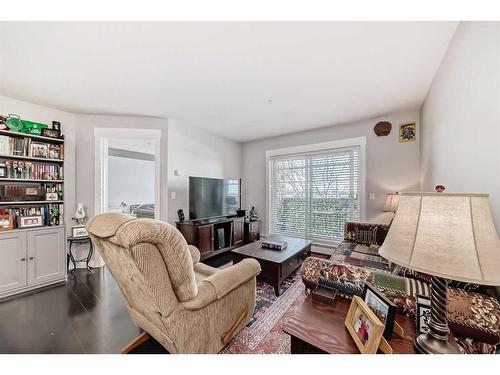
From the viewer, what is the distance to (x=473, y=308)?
0.83 metres

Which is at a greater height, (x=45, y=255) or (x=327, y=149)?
(x=327, y=149)

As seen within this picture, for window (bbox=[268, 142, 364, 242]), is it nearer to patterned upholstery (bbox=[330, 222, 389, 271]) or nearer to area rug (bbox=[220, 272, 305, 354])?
patterned upholstery (bbox=[330, 222, 389, 271])

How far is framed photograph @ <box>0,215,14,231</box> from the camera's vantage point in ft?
7.83

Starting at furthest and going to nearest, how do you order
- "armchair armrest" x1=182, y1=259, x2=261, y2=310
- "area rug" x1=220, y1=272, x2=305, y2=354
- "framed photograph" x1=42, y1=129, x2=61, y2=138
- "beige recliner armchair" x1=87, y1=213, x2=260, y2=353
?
1. "framed photograph" x1=42, y1=129, x2=61, y2=138
2. "area rug" x1=220, y1=272, x2=305, y2=354
3. "armchair armrest" x1=182, y1=259, x2=261, y2=310
4. "beige recliner armchair" x1=87, y1=213, x2=260, y2=353

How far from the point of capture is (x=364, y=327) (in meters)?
0.81

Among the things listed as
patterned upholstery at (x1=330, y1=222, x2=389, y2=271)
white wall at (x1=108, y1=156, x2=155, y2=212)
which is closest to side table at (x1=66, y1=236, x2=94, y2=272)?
white wall at (x1=108, y1=156, x2=155, y2=212)

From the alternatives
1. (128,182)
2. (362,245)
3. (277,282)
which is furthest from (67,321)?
(128,182)

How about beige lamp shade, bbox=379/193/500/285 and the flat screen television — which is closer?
beige lamp shade, bbox=379/193/500/285

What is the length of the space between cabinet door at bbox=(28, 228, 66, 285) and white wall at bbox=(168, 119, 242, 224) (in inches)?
54.9

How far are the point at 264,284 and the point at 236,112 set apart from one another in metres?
2.45

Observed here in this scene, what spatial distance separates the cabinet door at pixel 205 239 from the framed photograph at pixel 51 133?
7.69 ft

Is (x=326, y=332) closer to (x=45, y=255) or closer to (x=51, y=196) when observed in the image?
(x=45, y=255)

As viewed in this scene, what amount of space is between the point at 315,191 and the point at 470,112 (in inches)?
109
